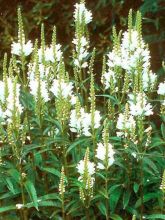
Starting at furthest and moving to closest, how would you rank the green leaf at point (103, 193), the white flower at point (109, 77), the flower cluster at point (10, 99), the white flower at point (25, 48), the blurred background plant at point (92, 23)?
the blurred background plant at point (92, 23), the white flower at point (109, 77), the white flower at point (25, 48), the green leaf at point (103, 193), the flower cluster at point (10, 99)

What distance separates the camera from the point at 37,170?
5.06 m

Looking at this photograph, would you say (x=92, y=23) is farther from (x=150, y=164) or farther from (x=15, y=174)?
(x=15, y=174)

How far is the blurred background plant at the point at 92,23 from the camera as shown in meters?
7.16

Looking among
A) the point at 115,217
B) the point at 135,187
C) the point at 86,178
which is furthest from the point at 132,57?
the point at 115,217

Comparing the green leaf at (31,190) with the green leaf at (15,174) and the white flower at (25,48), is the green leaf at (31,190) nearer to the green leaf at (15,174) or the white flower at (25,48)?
the green leaf at (15,174)

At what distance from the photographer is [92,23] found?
25.8 feet

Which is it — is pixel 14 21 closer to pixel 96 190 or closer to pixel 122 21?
pixel 122 21

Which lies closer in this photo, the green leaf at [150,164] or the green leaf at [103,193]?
the green leaf at [103,193]

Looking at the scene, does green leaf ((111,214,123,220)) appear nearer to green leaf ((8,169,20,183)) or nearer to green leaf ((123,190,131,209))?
green leaf ((123,190,131,209))

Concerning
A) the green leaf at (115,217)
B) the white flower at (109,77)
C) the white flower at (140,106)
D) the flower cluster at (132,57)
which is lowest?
the green leaf at (115,217)

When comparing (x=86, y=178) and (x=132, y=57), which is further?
(x=132, y=57)

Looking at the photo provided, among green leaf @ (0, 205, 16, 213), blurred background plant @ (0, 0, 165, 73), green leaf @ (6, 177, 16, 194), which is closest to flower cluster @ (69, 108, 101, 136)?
green leaf @ (6, 177, 16, 194)

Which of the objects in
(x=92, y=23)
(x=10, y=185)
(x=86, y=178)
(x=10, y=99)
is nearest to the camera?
(x=86, y=178)

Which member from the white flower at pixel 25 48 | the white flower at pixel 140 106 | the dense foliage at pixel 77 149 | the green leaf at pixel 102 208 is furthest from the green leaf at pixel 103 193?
the white flower at pixel 25 48
